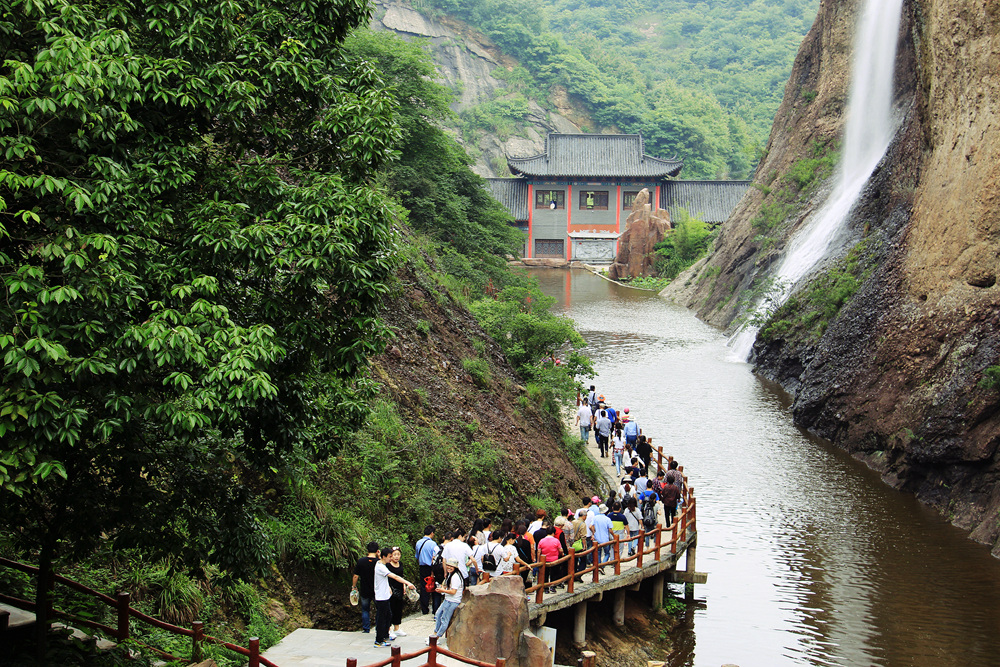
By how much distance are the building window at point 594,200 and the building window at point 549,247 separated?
375cm

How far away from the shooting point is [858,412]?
27.9 metres

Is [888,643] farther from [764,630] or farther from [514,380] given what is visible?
[514,380]

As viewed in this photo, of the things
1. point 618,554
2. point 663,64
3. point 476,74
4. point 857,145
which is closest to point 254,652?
point 618,554

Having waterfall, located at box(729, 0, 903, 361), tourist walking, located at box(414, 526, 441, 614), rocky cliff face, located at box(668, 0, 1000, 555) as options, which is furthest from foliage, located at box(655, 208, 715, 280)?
tourist walking, located at box(414, 526, 441, 614)

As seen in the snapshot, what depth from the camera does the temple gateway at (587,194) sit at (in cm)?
7756

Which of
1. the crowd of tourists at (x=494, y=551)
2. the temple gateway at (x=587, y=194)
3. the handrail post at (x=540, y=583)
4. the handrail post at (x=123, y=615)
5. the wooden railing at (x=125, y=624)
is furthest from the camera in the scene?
the temple gateway at (x=587, y=194)

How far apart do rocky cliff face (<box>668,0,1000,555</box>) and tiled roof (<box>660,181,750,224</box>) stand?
3884 centimetres

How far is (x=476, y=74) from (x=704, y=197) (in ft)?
118

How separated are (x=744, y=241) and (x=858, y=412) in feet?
81.7

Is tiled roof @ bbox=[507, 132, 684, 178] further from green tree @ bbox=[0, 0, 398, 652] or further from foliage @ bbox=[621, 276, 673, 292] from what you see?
green tree @ bbox=[0, 0, 398, 652]

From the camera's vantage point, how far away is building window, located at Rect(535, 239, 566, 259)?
7850 cm

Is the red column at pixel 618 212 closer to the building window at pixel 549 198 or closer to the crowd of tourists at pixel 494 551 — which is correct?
the building window at pixel 549 198

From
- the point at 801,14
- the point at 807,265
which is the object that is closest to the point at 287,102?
the point at 807,265

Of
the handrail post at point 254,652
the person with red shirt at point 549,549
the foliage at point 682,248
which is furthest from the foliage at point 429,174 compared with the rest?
the foliage at point 682,248
